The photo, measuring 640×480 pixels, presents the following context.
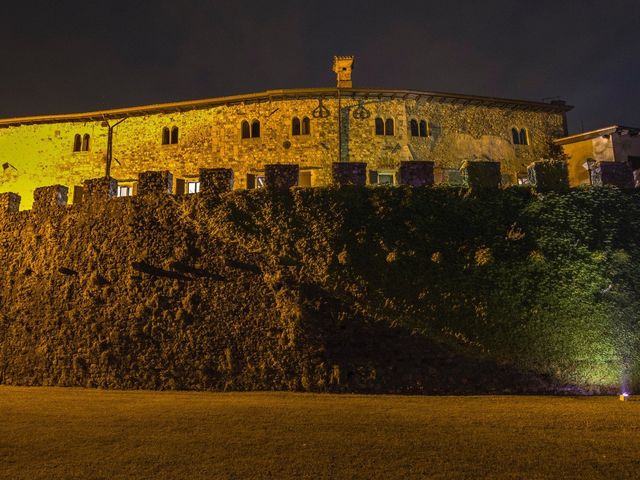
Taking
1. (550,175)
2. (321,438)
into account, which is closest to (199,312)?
(321,438)

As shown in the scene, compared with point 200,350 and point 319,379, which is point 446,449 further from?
point 200,350

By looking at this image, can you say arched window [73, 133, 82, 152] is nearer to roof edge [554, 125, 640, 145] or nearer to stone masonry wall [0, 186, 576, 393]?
stone masonry wall [0, 186, 576, 393]

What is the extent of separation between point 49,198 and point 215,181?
15.9 ft

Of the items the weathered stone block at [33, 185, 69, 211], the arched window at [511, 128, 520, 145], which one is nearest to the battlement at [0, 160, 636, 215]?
the weathered stone block at [33, 185, 69, 211]

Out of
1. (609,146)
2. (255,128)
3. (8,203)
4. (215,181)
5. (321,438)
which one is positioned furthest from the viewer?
(255,128)

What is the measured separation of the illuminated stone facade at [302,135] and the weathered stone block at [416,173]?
11168mm

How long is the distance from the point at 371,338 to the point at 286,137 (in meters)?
15.3

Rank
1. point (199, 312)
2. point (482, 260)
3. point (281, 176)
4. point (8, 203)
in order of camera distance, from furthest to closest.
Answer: point (8, 203) → point (281, 176) → point (199, 312) → point (482, 260)

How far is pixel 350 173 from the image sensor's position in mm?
11141

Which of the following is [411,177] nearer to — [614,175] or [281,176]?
[281,176]

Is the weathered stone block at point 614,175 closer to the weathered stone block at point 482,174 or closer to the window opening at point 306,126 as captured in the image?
the weathered stone block at point 482,174

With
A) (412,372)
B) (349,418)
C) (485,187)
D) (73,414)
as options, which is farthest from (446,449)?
(485,187)

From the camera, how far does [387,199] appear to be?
10.6 m

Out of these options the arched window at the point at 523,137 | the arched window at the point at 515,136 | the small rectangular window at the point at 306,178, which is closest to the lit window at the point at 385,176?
the small rectangular window at the point at 306,178
